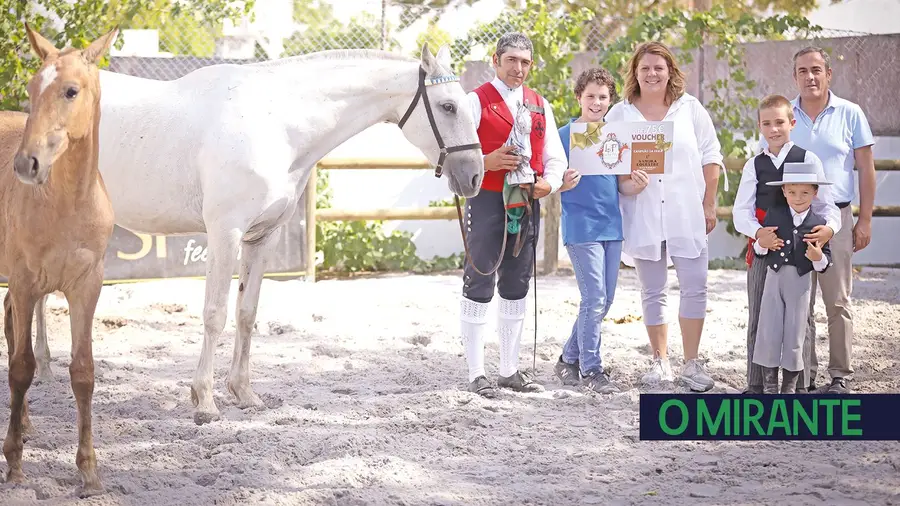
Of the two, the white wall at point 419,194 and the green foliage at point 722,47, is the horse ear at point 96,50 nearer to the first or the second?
the white wall at point 419,194

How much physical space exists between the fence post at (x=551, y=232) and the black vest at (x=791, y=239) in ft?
15.9

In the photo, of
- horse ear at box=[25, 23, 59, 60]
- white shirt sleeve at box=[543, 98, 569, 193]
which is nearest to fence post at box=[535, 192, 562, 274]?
white shirt sleeve at box=[543, 98, 569, 193]

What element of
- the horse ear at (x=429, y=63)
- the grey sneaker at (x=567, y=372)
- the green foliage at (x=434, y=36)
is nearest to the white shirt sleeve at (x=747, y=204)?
the grey sneaker at (x=567, y=372)

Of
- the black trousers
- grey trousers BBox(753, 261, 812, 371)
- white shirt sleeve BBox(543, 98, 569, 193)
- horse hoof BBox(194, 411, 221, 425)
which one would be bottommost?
horse hoof BBox(194, 411, 221, 425)

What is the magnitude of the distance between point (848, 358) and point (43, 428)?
12.8 ft

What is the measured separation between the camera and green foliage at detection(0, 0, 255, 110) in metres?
6.95

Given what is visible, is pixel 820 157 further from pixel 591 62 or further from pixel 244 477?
pixel 591 62

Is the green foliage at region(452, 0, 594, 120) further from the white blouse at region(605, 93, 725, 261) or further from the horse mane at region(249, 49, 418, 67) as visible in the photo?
the horse mane at region(249, 49, 418, 67)

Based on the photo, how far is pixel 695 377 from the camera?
4.81 metres

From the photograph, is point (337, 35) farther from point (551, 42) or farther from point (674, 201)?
point (674, 201)

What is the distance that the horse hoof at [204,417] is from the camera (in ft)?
13.9

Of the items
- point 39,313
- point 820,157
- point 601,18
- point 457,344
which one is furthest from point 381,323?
point 601,18

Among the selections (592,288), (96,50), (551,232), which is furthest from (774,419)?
(551,232)

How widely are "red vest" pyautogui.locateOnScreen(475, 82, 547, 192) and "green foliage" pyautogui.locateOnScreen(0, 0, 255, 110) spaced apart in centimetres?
299
